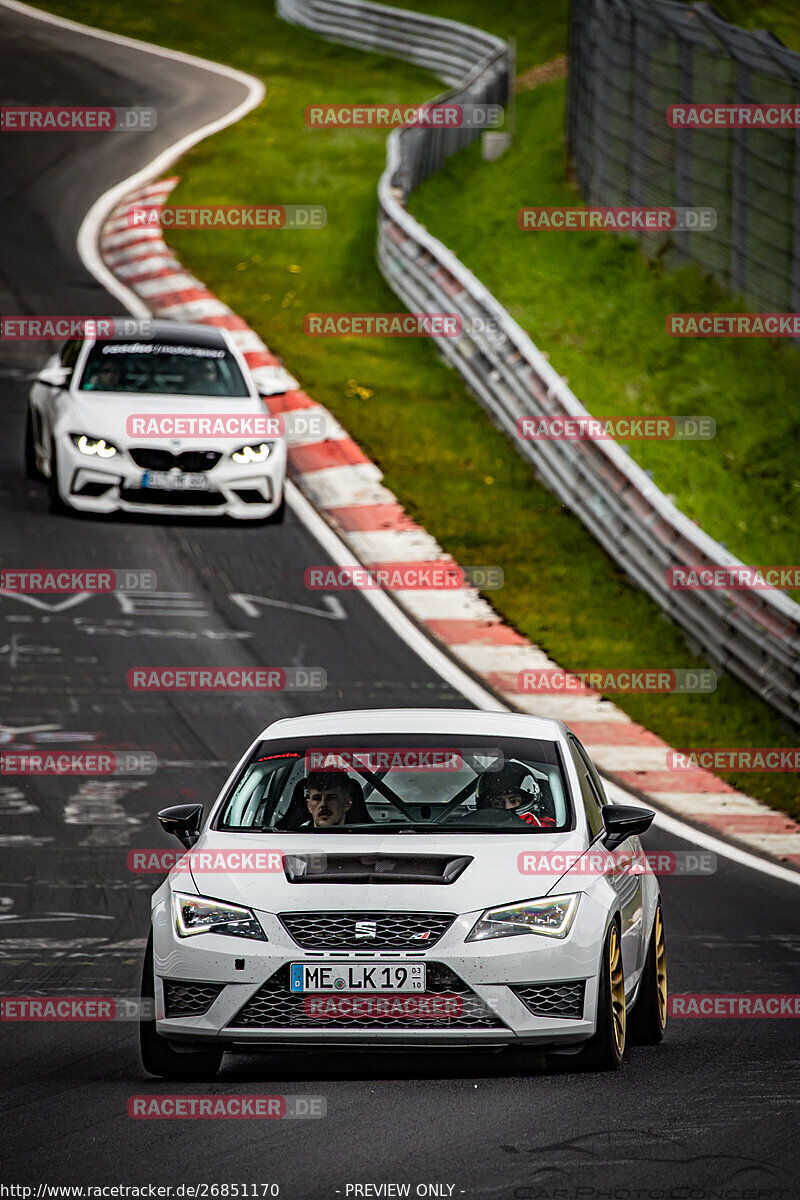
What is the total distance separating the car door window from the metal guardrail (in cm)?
659

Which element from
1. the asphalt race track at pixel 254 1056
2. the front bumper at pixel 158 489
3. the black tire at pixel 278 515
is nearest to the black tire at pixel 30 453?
the asphalt race track at pixel 254 1056

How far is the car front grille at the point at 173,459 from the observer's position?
18328 mm

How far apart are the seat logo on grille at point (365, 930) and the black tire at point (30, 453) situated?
13.1m

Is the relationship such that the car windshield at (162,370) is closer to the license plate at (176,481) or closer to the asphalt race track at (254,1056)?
the license plate at (176,481)

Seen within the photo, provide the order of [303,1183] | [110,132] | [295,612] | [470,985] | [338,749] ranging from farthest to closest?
1. [110,132]
2. [295,612]
3. [338,749]
4. [470,985]
5. [303,1183]

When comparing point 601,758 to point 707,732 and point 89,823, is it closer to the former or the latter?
point 707,732

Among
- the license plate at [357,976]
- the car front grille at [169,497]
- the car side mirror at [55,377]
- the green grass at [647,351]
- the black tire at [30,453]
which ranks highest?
the license plate at [357,976]

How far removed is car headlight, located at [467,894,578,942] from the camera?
24.4ft

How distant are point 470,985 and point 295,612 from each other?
10336 millimetres

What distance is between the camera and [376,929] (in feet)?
24.3

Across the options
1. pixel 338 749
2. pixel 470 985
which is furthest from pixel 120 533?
pixel 470 985

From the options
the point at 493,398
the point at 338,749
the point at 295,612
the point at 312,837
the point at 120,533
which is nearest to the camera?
the point at 312,837

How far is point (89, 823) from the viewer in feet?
41.3

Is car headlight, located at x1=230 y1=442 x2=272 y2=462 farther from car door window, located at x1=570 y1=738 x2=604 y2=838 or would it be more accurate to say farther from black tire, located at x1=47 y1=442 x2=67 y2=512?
car door window, located at x1=570 y1=738 x2=604 y2=838
